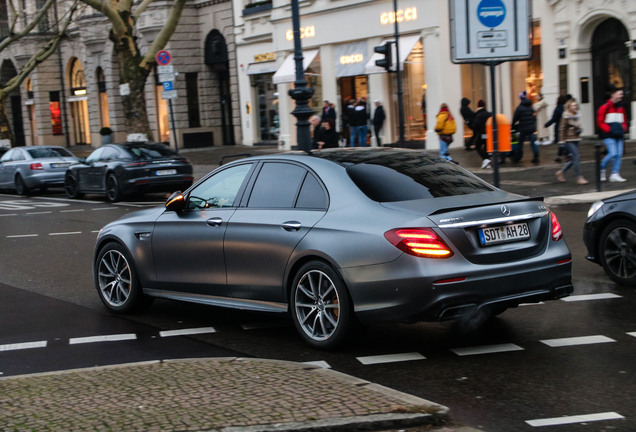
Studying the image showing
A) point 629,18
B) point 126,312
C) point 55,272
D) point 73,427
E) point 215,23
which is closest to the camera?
point 73,427

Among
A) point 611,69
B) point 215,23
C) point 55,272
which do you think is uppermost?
point 215,23

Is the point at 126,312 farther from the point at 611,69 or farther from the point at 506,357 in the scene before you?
the point at 611,69

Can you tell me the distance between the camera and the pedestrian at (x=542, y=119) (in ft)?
94.4

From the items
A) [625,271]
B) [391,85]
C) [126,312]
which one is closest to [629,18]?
[391,85]

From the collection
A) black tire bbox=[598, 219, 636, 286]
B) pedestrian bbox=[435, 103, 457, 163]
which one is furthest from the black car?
black tire bbox=[598, 219, 636, 286]

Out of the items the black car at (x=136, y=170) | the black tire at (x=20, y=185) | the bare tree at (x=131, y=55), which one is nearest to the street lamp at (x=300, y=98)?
the black car at (x=136, y=170)

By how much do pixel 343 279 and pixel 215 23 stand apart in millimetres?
37821

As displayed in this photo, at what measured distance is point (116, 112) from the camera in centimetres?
4809

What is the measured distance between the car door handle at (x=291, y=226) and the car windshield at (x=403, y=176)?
54cm

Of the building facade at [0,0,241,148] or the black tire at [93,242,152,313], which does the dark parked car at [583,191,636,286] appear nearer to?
the black tire at [93,242,152,313]

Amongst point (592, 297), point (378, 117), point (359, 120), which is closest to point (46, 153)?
point (359, 120)

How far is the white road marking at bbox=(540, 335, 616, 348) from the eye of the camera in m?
6.79

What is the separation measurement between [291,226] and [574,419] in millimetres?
2704

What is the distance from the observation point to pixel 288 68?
36.7 meters
